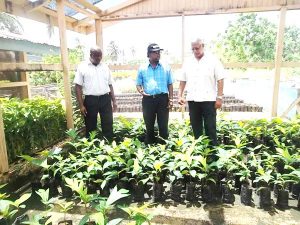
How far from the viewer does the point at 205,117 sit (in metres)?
Result: 3.52

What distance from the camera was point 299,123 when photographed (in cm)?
459

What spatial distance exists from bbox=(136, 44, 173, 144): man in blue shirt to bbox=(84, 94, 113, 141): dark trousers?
62cm

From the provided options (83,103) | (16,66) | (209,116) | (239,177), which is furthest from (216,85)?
(16,66)

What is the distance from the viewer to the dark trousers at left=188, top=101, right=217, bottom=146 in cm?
346

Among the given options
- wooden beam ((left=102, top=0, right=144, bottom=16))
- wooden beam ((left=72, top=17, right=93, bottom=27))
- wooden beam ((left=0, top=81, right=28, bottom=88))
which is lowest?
wooden beam ((left=0, top=81, right=28, bottom=88))

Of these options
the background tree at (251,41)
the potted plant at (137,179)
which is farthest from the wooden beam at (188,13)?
the background tree at (251,41)

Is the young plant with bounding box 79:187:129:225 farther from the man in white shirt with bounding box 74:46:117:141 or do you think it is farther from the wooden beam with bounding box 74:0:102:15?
the wooden beam with bounding box 74:0:102:15

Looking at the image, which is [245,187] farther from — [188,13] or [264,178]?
[188,13]

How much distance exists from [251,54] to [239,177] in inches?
455

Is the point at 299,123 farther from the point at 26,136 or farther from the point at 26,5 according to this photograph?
the point at 26,5

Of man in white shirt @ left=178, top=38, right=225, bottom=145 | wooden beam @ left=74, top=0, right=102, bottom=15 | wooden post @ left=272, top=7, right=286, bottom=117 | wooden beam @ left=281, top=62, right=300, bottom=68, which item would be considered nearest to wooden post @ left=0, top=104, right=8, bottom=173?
man in white shirt @ left=178, top=38, right=225, bottom=145

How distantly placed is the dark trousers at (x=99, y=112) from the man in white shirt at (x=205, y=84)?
1.38 meters

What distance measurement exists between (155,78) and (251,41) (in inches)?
486

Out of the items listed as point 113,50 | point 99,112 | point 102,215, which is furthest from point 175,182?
point 113,50
